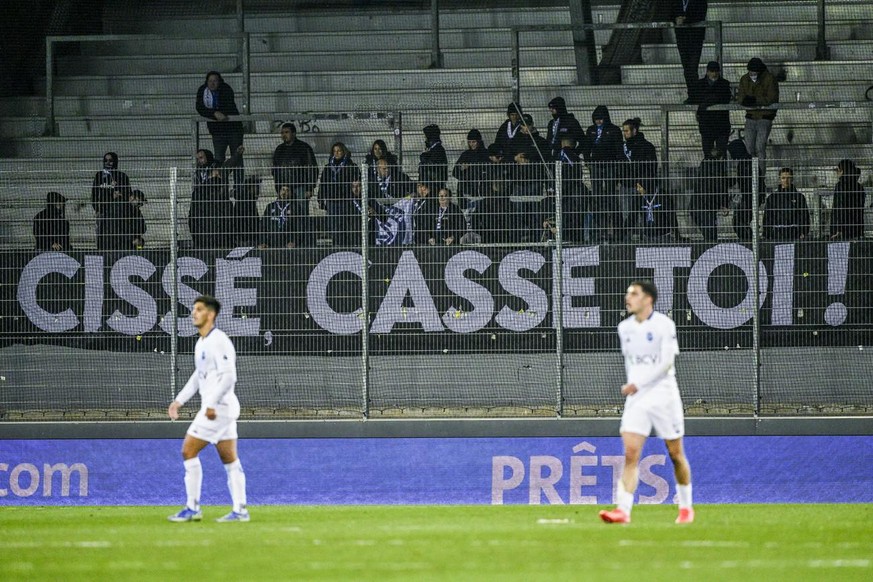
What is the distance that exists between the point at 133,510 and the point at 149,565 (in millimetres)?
4908

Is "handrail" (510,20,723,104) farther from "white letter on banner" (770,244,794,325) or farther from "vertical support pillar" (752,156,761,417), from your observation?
"white letter on banner" (770,244,794,325)

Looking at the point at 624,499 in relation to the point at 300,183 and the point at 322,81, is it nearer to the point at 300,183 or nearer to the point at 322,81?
the point at 300,183

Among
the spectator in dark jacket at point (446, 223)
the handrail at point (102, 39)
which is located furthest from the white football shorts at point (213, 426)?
the handrail at point (102, 39)

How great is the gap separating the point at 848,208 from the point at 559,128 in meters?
4.11

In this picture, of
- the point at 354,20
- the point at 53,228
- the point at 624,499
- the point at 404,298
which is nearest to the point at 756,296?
the point at 404,298

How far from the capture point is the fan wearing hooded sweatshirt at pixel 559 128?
1755cm

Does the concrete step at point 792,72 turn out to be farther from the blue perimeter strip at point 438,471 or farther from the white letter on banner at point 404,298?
the blue perimeter strip at point 438,471

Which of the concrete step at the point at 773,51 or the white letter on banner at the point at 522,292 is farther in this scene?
the concrete step at the point at 773,51

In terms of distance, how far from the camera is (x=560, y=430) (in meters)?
15.2

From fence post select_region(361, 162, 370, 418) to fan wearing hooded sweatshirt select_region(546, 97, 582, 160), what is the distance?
3344 mm

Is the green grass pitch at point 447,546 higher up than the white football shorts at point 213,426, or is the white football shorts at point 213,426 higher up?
the white football shorts at point 213,426

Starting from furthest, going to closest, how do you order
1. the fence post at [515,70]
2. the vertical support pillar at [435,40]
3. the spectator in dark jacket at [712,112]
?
the vertical support pillar at [435,40] → the fence post at [515,70] → the spectator in dark jacket at [712,112]

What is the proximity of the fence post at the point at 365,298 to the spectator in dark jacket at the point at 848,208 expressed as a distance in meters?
5.26

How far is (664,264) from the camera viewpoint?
15273 millimetres
